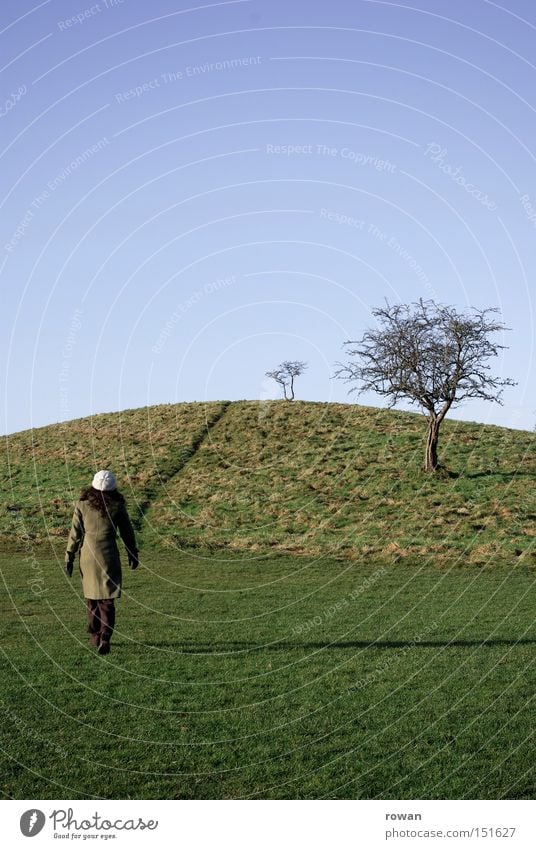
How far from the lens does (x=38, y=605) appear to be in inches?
963

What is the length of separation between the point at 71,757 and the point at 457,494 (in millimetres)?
37839

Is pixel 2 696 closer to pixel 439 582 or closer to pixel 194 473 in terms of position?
pixel 439 582

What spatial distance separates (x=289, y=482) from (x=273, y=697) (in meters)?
36.9

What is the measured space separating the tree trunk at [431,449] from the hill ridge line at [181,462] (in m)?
16.2

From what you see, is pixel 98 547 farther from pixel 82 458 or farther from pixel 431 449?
pixel 82 458

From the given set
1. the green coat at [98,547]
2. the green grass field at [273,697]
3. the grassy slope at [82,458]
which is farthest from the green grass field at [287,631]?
the green coat at [98,547]

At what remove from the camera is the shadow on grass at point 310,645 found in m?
17.9

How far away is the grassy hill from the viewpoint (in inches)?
1549

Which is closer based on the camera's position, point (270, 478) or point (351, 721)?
point (351, 721)

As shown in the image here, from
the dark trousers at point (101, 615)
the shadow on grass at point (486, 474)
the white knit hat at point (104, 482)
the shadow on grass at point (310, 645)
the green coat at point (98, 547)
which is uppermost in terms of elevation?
the white knit hat at point (104, 482)

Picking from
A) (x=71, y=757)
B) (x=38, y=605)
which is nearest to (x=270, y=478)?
(x=38, y=605)

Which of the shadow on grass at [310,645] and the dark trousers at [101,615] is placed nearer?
the dark trousers at [101,615]

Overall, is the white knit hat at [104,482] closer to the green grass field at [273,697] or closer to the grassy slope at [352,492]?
the green grass field at [273,697]

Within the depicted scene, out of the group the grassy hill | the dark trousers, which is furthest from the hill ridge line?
the dark trousers
